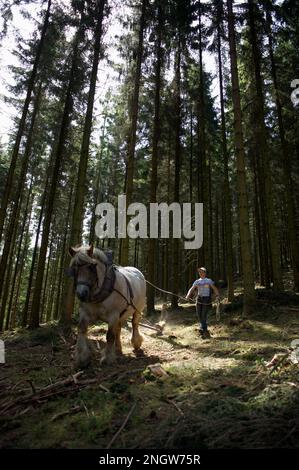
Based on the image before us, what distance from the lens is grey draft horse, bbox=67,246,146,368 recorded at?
6.85 metres

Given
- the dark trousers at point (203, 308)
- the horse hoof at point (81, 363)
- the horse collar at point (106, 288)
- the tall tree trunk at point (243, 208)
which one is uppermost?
the tall tree trunk at point (243, 208)

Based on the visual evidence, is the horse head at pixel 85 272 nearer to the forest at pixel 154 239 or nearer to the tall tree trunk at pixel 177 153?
the forest at pixel 154 239

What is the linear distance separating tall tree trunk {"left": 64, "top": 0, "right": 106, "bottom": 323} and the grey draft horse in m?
5.57

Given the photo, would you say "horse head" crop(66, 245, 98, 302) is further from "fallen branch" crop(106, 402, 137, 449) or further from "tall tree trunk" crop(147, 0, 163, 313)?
"tall tree trunk" crop(147, 0, 163, 313)

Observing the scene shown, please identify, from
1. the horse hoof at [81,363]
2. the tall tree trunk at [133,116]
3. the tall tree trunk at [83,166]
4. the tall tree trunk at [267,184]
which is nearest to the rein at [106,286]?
the horse hoof at [81,363]

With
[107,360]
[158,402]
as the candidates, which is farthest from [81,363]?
[158,402]

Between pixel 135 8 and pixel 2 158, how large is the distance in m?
19.1

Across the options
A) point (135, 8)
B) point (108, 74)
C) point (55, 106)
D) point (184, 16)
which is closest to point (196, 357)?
point (108, 74)

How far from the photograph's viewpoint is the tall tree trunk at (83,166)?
43.8ft

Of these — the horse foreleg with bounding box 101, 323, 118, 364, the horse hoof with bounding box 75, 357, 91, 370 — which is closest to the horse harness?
the horse foreleg with bounding box 101, 323, 118, 364

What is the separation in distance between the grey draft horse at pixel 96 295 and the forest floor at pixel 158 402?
0.43 meters

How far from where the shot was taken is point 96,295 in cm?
713

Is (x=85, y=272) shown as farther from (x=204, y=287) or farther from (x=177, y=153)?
(x=177, y=153)
